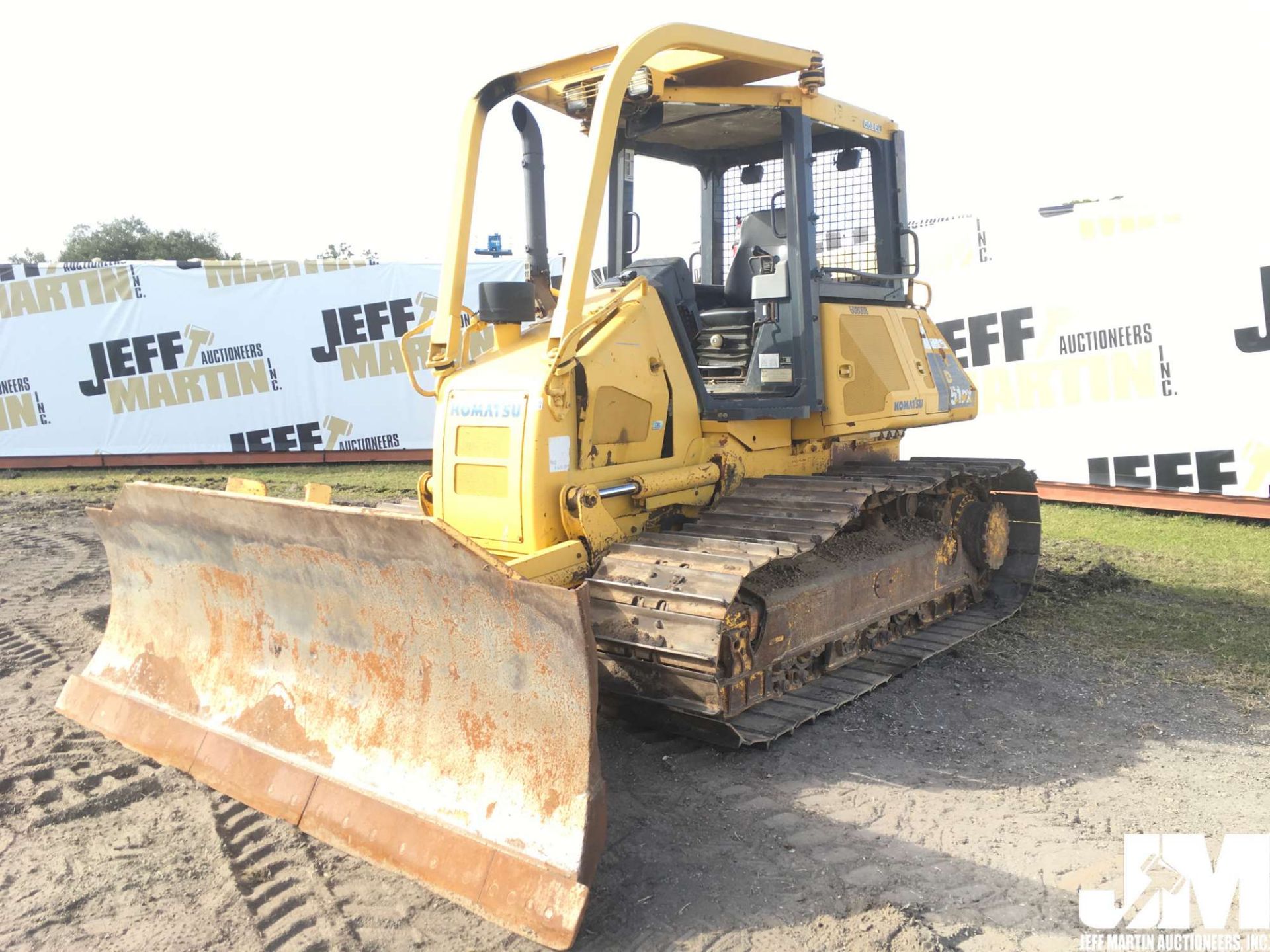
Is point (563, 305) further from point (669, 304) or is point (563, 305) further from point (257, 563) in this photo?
point (257, 563)

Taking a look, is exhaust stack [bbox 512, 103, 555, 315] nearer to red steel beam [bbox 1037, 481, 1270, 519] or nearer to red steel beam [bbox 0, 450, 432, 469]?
red steel beam [bbox 1037, 481, 1270, 519]

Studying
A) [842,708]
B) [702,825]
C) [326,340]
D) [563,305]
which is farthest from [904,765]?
[326,340]

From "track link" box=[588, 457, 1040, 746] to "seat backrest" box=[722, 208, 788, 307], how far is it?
1234 millimetres

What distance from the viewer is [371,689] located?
3961mm

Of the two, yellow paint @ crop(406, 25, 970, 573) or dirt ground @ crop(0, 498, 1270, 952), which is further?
yellow paint @ crop(406, 25, 970, 573)

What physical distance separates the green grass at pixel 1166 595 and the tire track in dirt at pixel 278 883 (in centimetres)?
447

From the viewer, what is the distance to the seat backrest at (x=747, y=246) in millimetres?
5938

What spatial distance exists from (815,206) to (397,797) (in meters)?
3.96

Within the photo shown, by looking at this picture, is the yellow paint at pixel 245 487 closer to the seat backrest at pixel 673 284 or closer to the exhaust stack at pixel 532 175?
the exhaust stack at pixel 532 175

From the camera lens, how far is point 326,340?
15.2 m

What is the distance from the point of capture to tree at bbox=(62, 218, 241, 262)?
123 ft

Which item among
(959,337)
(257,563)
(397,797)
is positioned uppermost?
(959,337)

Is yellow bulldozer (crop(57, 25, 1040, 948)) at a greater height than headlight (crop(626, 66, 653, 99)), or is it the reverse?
headlight (crop(626, 66, 653, 99))

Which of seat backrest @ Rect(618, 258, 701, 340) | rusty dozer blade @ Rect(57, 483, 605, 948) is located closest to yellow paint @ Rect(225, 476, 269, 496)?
rusty dozer blade @ Rect(57, 483, 605, 948)
